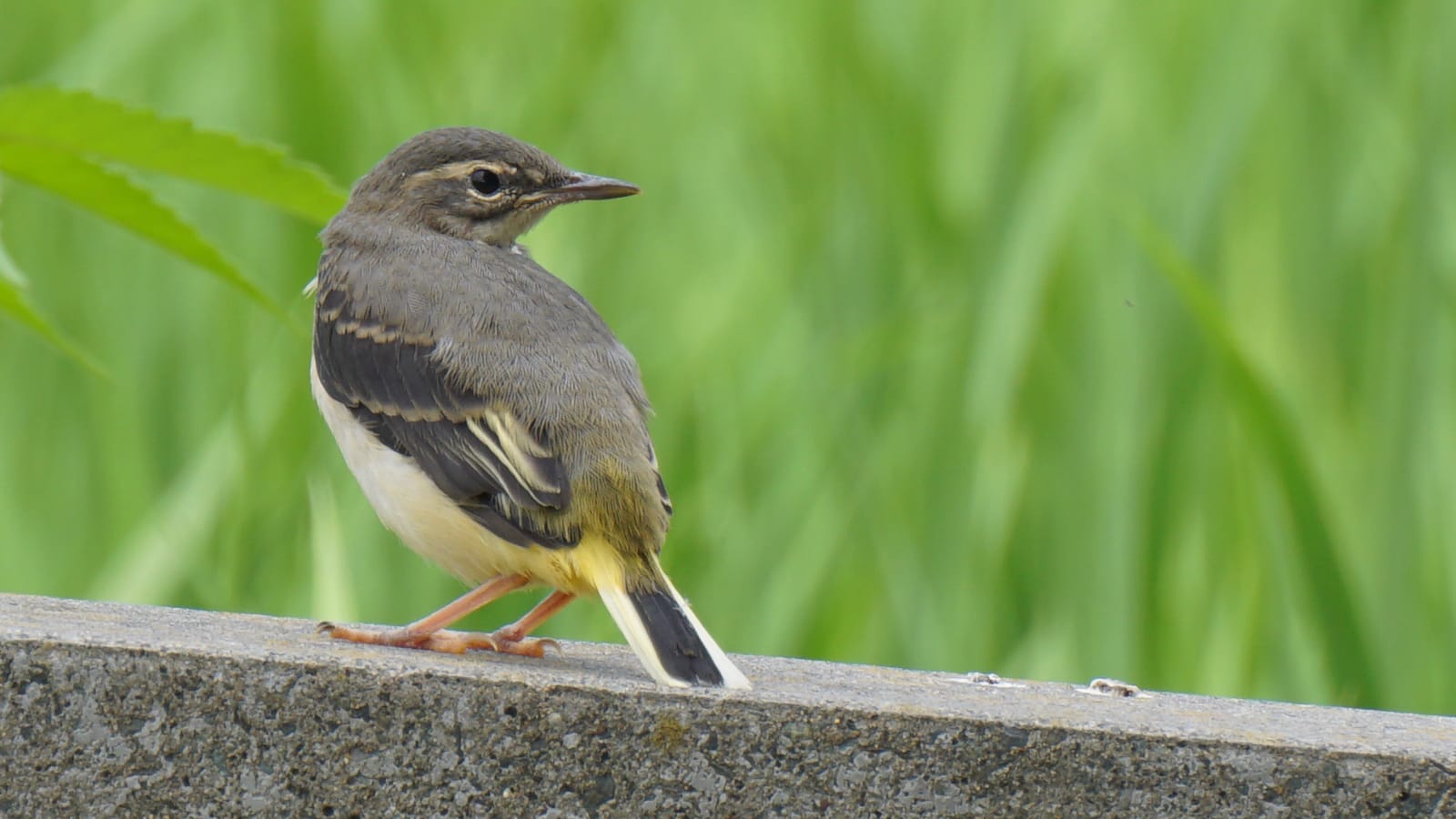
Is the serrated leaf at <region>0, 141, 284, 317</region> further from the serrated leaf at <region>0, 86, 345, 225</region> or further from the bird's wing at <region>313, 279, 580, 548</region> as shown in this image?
the bird's wing at <region>313, 279, 580, 548</region>

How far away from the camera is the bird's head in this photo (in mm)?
3408

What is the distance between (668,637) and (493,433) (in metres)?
0.52

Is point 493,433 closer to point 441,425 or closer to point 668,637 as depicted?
point 441,425

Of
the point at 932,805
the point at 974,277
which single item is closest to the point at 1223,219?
the point at 974,277

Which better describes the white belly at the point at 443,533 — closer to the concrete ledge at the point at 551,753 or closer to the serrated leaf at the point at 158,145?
the serrated leaf at the point at 158,145

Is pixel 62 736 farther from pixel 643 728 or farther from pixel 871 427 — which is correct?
pixel 871 427

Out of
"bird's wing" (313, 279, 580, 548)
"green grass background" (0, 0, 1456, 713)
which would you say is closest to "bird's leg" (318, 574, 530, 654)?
"bird's wing" (313, 279, 580, 548)

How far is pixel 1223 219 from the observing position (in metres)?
4.59

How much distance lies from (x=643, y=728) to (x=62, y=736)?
0.63m

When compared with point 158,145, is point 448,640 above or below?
below

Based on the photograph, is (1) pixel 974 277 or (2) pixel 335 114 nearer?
(1) pixel 974 277

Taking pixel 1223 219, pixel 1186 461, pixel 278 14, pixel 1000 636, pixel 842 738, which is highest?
pixel 278 14

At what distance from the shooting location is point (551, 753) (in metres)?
2.08

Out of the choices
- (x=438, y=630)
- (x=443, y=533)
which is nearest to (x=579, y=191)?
(x=443, y=533)
